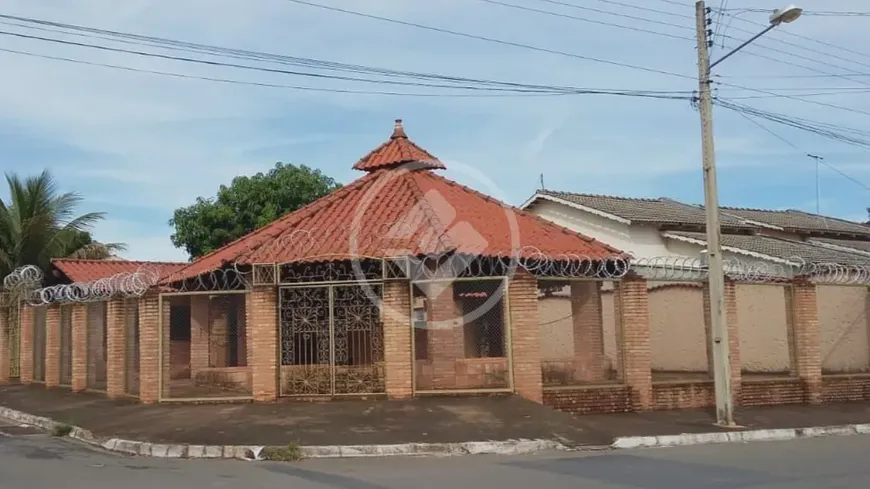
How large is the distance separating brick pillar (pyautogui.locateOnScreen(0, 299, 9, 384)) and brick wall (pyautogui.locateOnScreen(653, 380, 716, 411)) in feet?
59.2

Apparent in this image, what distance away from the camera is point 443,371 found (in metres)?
14.0

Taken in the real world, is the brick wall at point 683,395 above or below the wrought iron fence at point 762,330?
below

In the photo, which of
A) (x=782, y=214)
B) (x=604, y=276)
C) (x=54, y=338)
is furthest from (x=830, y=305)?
(x=54, y=338)

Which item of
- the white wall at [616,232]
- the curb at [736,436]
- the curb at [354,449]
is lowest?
the curb at [736,436]

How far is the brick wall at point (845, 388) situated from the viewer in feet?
53.7

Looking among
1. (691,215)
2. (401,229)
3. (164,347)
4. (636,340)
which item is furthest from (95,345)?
(691,215)

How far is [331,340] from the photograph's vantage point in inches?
551

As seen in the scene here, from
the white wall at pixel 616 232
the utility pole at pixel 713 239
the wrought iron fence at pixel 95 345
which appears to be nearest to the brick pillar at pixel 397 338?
the utility pole at pixel 713 239

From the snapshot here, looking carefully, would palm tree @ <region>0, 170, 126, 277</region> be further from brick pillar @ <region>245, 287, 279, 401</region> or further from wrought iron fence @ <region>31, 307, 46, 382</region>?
brick pillar @ <region>245, 287, 279, 401</region>

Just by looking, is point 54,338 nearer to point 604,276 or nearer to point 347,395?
point 347,395

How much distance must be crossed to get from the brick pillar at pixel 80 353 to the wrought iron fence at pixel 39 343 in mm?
3247

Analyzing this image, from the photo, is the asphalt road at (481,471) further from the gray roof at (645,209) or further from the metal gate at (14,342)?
the metal gate at (14,342)

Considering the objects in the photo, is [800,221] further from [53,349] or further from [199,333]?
[53,349]

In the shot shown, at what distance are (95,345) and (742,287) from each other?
15.2m
